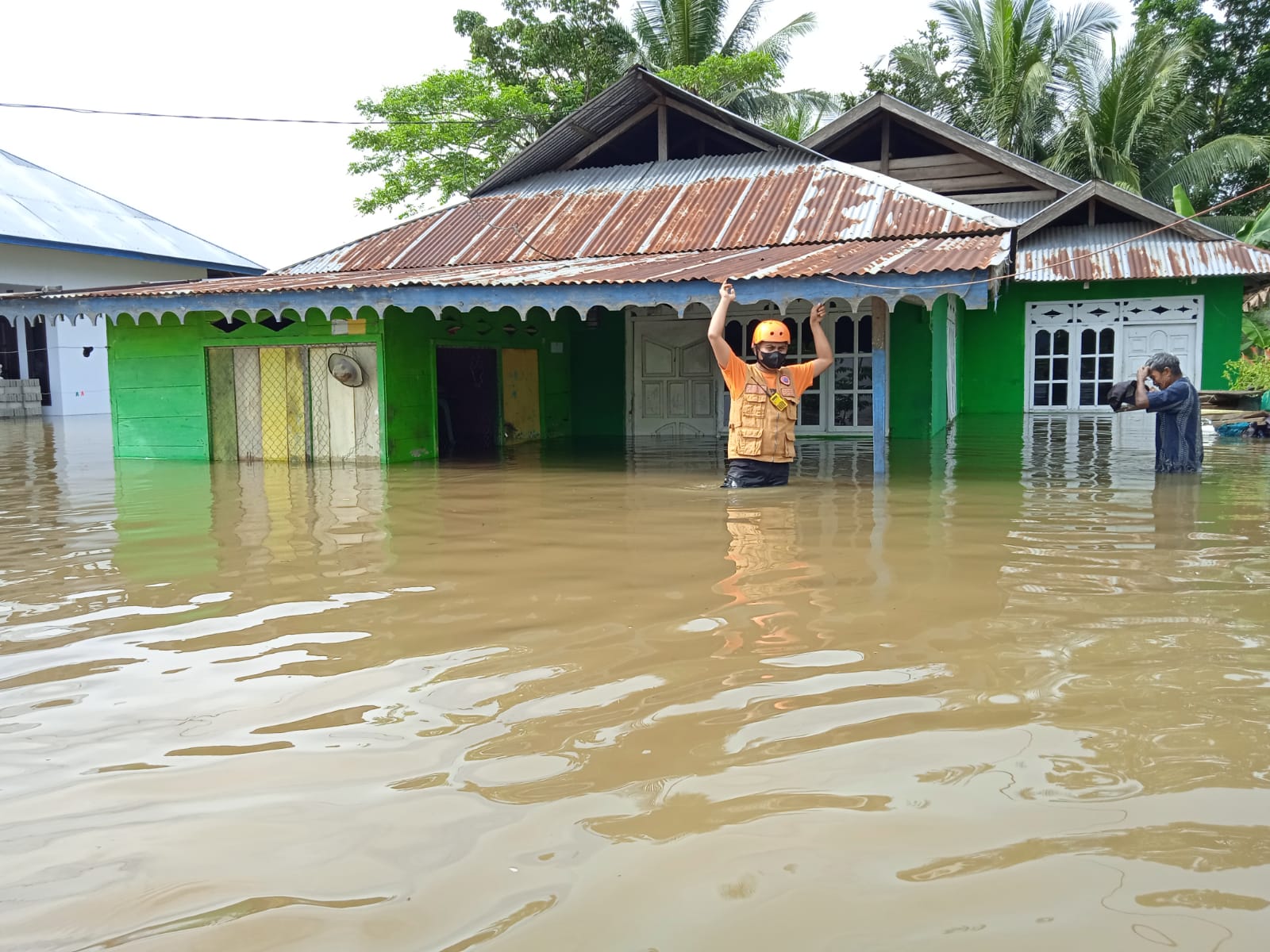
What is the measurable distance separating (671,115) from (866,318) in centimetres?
411

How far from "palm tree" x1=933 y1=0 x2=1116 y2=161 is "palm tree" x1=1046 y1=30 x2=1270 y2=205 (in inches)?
18.3

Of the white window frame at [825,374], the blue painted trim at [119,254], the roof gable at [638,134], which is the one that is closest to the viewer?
the white window frame at [825,374]

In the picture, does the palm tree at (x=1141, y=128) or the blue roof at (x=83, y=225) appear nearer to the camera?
the blue roof at (x=83, y=225)

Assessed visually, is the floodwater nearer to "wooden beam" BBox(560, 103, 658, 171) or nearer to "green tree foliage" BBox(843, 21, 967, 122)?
"wooden beam" BBox(560, 103, 658, 171)

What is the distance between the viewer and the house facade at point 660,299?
10.8 metres

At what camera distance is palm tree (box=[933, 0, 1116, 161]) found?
79.7ft

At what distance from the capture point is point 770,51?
25719mm

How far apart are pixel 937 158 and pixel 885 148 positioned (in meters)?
1.00

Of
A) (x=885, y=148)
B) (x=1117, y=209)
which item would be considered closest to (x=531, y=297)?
(x=885, y=148)

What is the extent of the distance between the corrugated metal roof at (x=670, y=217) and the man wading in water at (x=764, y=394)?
399 centimetres

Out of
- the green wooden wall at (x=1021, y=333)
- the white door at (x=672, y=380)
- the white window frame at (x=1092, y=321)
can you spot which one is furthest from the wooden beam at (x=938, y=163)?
the white door at (x=672, y=380)

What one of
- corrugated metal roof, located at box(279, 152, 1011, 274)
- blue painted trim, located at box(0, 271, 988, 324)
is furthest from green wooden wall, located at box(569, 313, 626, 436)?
blue painted trim, located at box(0, 271, 988, 324)

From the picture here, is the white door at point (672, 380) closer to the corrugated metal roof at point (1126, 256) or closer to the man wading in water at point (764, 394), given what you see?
the corrugated metal roof at point (1126, 256)

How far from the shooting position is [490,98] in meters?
24.4
